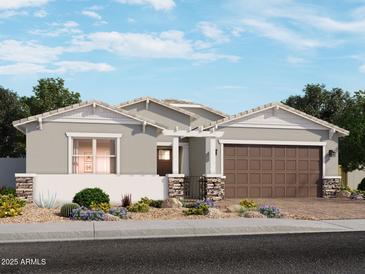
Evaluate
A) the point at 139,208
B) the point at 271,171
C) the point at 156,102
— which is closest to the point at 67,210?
the point at 139,208

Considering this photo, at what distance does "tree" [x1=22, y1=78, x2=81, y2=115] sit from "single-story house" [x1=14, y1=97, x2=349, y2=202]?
13.5 m

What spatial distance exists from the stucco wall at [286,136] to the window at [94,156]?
5.39 meters

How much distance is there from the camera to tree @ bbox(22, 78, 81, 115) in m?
41.0

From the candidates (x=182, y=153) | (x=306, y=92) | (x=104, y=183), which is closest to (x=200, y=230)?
(x=104, y=183)

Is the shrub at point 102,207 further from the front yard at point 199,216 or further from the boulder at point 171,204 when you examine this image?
the boulder at point 171,204

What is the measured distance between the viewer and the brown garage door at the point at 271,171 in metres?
26.8

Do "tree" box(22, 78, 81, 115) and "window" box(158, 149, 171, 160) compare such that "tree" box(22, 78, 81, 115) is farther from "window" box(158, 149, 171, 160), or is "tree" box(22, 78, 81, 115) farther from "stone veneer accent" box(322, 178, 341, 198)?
"stone veneer accent" box(322, 178, 341, 198)

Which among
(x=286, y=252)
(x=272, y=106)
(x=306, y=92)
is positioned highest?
(x=306, y=92)

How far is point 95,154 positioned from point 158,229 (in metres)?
10.3

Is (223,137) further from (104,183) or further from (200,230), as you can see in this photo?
(200,230)

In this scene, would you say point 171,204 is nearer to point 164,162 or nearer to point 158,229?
point 158,229

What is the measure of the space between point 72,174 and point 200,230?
10.2 m

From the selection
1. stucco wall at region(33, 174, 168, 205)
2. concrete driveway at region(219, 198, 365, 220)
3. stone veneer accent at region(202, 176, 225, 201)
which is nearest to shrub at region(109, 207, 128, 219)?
concrete driveway at region(219, 198, 365, 220)

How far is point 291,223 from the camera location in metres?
15.8
